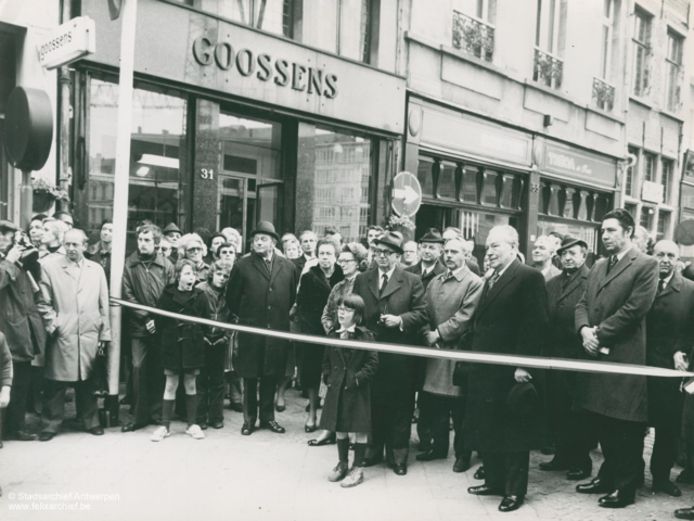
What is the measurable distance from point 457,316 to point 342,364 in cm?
108

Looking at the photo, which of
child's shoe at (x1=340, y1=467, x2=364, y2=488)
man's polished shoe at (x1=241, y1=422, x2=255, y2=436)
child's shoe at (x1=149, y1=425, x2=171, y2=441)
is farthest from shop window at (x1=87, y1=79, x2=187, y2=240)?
child's shoe at (x1=340, y1=467, x2=364, y2=488)

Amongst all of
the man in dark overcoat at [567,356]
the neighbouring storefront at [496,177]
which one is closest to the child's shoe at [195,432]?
the man in dark overcoat at [567,356]

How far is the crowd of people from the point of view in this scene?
4.71m

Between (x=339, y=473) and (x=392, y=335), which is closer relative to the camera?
(x=339, y=473)

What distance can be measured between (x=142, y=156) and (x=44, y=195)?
69.0 inches

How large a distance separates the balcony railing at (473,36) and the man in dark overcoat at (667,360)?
9.47 metres

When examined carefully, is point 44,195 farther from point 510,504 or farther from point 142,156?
point 510,504

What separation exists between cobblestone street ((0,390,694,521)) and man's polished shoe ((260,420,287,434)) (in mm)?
381

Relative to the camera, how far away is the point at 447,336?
18.0 feet

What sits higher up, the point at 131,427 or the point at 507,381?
the point at 507,381

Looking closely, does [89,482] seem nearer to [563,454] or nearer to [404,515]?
[404,515]

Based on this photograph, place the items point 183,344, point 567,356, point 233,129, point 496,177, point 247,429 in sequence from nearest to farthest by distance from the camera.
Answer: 1. point 567,356
2. point 183,344
3. point 247,429
4. point 233,129
5. point 496,177

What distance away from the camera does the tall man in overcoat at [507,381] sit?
15.1 ft

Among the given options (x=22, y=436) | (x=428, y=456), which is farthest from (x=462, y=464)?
(x=22, y=436)
